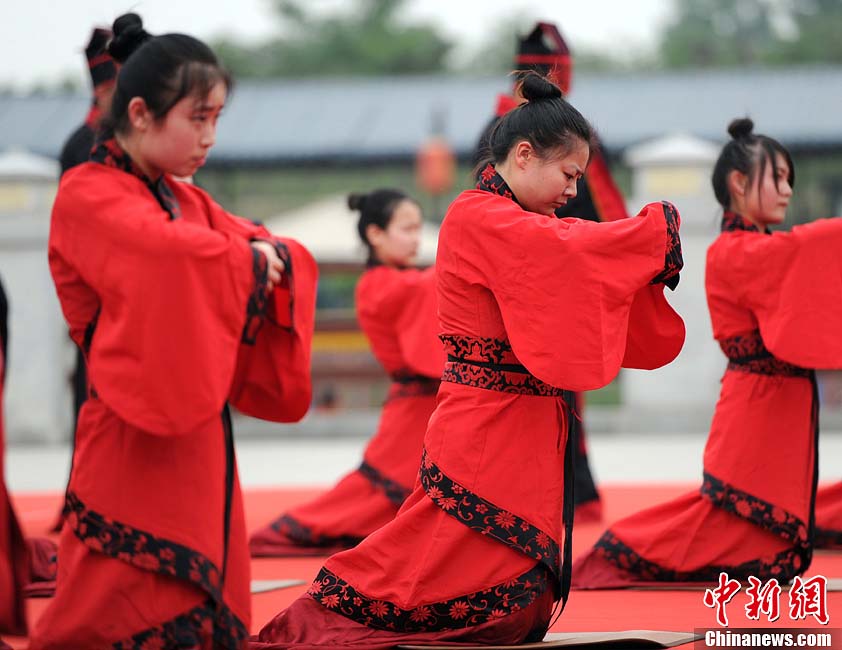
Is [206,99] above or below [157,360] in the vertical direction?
above

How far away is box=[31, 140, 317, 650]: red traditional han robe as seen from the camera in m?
2.45

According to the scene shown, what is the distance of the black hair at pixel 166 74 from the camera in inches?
99.8

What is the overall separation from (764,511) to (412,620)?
133 cm

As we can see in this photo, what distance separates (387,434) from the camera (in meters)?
5.03

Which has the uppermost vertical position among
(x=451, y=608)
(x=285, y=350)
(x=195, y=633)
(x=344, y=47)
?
(x=344, y=47)

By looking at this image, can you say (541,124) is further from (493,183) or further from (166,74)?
(166,74)

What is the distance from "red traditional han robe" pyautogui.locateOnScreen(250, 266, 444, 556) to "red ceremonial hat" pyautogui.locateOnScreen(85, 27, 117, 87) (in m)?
1.20

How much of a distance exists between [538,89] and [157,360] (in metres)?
1.13

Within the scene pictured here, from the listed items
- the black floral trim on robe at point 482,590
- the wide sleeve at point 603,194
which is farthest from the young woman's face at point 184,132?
the wide sleeve at point 603,194

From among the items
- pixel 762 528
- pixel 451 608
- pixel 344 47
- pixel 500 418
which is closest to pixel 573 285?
pixel 500 418

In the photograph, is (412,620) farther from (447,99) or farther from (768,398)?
(447,99)

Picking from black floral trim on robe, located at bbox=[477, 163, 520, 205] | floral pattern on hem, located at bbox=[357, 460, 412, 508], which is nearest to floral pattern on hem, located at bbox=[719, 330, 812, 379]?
black floral trim on robe, located at bbox=[477, 163, 520, 205]

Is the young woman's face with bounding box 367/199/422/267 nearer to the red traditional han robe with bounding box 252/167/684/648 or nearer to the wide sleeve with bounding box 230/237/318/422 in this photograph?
the red traditional han robe with bounding box 252/167/684/648

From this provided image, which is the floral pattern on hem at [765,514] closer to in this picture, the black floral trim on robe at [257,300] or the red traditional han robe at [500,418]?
the red traditional han robe at [500,418]
